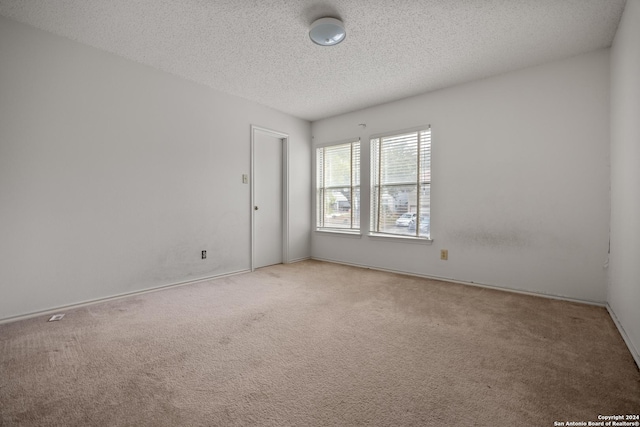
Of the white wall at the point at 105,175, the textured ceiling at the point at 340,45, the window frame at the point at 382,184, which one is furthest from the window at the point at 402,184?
the white wall at the point at 105,175

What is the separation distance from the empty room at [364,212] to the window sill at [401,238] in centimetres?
3

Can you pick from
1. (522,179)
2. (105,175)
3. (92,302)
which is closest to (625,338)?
(522,179)

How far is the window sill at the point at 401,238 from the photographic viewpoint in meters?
4.10

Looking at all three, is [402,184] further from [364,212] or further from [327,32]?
[327,32]

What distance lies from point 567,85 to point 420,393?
3481 mm

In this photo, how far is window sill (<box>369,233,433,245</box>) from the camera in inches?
161

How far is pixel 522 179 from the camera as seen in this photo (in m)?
3.37

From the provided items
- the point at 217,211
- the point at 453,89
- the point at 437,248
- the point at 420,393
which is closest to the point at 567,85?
the point at 453,89

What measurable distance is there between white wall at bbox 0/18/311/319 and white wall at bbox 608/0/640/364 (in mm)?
4101

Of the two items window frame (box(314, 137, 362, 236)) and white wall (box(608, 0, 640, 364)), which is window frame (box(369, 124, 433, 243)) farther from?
white wall (box(608, 0, 640, 364))

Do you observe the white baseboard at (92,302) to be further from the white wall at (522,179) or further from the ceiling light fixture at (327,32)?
the ceiling light fixture at (327,32)

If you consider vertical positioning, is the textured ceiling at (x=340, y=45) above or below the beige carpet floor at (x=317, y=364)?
above

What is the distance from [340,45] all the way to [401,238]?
267 cm

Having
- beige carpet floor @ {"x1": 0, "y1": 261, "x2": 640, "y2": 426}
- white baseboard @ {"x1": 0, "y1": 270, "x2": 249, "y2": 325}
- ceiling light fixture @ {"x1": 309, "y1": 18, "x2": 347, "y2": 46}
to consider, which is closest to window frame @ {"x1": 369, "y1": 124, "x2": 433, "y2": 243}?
beige carpet floor @ {"x1": 0, "y1": 261, "x2": 640, "y2": 426}
